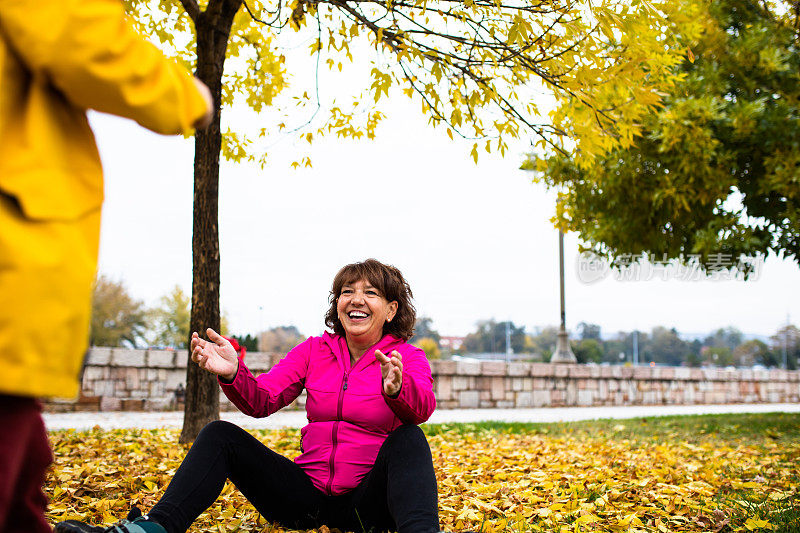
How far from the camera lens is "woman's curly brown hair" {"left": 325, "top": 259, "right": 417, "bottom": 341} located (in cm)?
272

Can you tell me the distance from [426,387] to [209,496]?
0.84m

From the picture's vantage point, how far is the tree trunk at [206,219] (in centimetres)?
493

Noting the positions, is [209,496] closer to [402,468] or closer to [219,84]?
[402,468]

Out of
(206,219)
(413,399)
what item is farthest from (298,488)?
(206,219)

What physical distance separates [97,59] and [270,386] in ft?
5.13

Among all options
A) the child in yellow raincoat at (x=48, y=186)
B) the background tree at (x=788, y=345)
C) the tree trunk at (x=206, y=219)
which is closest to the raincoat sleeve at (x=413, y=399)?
the child in yellow raincoat at (x=48, y=186)

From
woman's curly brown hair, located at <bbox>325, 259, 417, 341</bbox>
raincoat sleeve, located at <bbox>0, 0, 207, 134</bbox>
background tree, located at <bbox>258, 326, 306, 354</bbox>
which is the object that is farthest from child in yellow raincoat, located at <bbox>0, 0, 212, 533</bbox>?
background tree, located at <bbox>258, 326, 306, 354</bbox>

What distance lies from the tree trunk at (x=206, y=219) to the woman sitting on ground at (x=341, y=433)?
2336 mm

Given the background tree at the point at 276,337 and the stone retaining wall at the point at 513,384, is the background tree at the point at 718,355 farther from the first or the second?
the stone retaining wall at the point at 513,384

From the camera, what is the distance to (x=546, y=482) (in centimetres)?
400

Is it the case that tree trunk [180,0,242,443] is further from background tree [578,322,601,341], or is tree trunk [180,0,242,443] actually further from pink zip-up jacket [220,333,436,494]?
background tree [578,322,601,341]

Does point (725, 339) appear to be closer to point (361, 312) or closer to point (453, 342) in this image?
point (453, 342)

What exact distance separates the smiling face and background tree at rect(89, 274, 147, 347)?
128 feet

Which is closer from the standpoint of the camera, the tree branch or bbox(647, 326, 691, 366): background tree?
the tree branch
